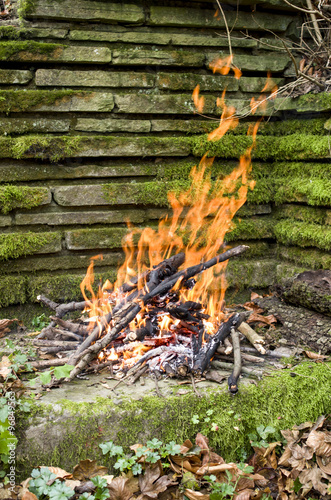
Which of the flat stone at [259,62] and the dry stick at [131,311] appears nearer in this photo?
the dry stick at [131,311]

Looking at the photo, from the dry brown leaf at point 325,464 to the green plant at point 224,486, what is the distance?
0.44m

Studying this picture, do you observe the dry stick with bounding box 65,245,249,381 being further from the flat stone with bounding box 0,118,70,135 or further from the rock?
the flat stone with bounding box 0,118,70,135

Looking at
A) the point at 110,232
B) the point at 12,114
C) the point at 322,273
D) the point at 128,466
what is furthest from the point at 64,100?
the point at 128,466

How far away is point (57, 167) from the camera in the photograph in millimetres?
4047

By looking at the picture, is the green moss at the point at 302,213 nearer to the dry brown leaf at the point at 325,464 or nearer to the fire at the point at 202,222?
the fire at the point at 202,222

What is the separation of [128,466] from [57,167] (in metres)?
2.72

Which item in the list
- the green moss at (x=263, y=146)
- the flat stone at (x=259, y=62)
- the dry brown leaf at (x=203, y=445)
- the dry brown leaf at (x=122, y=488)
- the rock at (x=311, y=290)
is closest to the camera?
the dry brown leaf at (x=122, y=488)

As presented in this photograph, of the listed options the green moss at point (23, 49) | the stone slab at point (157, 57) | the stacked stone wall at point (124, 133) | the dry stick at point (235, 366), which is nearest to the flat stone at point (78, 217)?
the stacked stone wall at point (124, 133)

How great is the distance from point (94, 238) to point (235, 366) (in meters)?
1.93

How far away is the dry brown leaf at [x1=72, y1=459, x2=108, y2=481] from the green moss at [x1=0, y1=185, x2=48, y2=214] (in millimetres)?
2343

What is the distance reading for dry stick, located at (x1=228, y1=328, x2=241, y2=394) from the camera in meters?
2.71

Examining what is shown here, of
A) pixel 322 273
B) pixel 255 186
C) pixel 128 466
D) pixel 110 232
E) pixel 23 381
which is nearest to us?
pixel 128 466

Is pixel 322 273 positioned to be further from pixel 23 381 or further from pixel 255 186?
pixel 23 381

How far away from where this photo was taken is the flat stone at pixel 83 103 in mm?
3955
